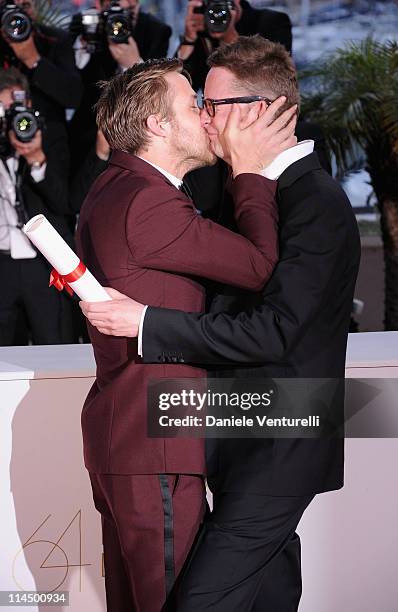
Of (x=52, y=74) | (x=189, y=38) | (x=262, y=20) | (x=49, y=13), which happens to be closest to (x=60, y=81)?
(x=52, y=74)

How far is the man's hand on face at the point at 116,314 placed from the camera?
2109 mm

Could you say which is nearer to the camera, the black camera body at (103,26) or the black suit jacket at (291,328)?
the black suit jacket at (291,328)

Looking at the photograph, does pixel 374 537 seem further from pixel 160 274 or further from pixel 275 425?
pixel 160 274

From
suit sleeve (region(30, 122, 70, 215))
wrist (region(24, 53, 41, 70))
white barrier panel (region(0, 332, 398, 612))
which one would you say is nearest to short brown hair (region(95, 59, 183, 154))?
white barrier panel (region(0, 332, 398, 612))

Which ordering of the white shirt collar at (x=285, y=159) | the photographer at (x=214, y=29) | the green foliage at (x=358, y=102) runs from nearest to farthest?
the white shirt collar at (x=285, y=159) < the photographer at (x=214, y=29) < the green foliage at (x=358, y=102)

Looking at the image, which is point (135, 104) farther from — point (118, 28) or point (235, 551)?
point (118, 28)

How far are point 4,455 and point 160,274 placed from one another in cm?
92

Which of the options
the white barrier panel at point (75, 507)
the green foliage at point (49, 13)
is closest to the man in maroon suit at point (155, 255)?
the white barrier panel at point (75, 507)

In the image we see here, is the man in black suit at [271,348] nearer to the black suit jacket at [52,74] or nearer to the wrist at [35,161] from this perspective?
the wrist at [35,161]

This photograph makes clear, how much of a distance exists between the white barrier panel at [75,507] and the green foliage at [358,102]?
3.18 m

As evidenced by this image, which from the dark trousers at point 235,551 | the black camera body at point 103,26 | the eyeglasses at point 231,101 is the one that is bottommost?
the dark trousers at point 235,551

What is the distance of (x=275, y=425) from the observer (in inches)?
86.4

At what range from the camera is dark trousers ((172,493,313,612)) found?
214 centimetres

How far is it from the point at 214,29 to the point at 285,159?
2.36 m
